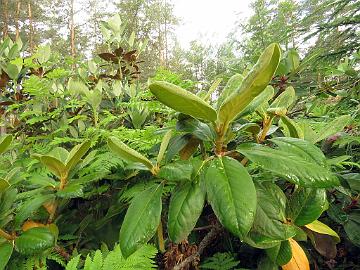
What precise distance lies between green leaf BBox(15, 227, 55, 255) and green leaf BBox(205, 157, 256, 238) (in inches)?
18.2

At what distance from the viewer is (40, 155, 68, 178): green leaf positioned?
83 centimetres

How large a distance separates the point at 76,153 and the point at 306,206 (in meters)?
0.65

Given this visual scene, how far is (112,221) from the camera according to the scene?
3.72 feet

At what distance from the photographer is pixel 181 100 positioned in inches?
26.3

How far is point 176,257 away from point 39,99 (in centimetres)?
129

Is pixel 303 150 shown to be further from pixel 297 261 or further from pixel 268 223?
pixel 297 261

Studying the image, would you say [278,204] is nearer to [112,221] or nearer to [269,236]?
[269,236]

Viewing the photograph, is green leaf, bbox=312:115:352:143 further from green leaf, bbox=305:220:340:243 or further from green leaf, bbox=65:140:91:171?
green leaf, bbox=65:140:91:171

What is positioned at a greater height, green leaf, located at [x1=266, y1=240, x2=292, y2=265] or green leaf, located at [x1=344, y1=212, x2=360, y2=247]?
green leaf, located at [x1=266, y1=240, x2=292, y2=265]

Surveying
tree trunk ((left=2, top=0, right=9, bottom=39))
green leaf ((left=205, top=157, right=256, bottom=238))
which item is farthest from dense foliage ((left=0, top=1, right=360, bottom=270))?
tree trunk ((left=2, top=0, right=9, bottom=39))

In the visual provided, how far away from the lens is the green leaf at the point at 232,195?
0.58m

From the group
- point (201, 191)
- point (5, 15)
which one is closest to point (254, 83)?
point (201, 191)

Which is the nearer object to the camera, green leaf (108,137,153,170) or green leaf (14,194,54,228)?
green leaf (108,137,153,170)

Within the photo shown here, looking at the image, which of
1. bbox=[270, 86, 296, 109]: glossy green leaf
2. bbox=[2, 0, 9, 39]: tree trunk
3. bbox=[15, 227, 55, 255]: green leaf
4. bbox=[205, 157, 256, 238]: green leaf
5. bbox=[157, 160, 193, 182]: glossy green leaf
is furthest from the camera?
bbox=[2, 0, 9, 39]: tree trunk
